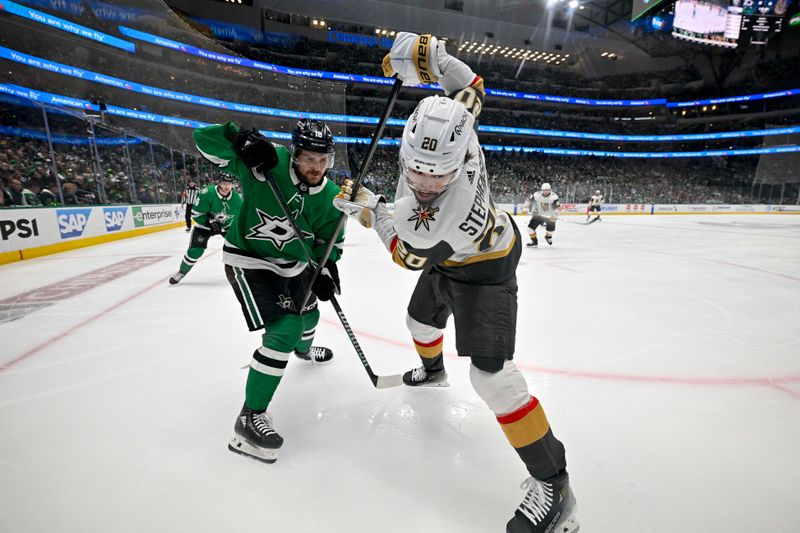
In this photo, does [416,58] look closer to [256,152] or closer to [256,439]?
[256,152]

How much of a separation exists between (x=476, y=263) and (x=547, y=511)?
837mm

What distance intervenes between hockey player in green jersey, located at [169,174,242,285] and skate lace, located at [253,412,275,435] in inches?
130

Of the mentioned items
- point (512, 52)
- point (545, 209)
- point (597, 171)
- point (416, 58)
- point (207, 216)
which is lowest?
point (545, 209)

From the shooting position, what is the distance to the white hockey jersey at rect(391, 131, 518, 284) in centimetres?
127

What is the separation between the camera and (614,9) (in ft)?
96.8

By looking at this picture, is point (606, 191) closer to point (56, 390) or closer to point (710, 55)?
point (56, 390)

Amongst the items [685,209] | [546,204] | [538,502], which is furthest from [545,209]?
[685,209]

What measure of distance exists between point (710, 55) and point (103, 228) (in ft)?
143

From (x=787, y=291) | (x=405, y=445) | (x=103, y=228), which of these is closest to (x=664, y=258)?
(x=787, y=291)

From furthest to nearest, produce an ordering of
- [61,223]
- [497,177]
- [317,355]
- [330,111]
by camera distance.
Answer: [497,177] → [330,111] → [61,223] → [317,355]

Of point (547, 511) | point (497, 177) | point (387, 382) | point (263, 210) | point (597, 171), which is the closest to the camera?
point (547, 511)

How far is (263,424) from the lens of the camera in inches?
63.7

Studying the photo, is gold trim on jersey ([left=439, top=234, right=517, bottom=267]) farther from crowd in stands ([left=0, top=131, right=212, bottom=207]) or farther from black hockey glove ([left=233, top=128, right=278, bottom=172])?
crowd in stands ([left=0, top=131, right=212, bottom=207])

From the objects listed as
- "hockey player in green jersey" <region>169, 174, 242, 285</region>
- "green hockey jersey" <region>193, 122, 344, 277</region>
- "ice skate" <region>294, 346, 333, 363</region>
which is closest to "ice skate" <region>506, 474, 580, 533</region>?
"green hockey jersey" <region>193, 122, 344, 277</region>
